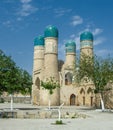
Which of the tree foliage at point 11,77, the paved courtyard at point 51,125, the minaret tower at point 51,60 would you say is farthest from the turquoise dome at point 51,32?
the paved courtyard at point 51,125

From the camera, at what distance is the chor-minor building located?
5134 centimetres

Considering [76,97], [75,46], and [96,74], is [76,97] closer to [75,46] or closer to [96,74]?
[75,46]

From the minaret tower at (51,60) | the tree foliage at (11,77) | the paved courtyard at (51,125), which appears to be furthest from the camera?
the minaret tower at (51,60)

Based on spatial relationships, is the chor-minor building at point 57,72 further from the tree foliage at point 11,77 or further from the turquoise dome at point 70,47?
the tree foliage at point 11,77

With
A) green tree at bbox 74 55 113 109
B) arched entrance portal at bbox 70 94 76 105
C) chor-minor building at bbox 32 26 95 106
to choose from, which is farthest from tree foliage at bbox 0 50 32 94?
arched entrance portal at bbox 70 94 76 105

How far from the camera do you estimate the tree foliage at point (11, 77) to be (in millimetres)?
32816

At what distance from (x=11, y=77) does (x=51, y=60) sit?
58.8ft

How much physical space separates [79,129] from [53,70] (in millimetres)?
36883

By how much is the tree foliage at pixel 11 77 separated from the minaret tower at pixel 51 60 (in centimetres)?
1457

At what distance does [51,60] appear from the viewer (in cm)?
5153

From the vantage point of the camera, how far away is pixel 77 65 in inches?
1433

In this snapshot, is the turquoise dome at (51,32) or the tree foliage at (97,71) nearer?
the tree foliage at (97,71)

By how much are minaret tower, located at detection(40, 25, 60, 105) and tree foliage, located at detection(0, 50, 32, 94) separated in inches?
574

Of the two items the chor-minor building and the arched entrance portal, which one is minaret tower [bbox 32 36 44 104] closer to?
the chor-minor building
